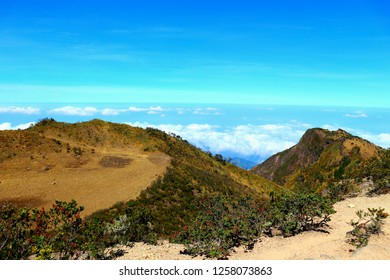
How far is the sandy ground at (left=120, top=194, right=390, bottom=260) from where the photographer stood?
10.9 meters

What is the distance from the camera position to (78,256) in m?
12.7

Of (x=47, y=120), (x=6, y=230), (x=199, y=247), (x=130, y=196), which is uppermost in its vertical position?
(x=47, y=120)

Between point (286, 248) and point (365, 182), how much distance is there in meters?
16.7

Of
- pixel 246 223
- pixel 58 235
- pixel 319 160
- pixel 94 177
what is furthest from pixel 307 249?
pixel 319 160

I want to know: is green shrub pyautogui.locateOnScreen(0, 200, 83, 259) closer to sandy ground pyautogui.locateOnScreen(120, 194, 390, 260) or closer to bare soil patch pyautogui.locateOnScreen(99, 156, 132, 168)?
sandy ground pyautogui.locateOnScreen(120, 194, 390, 260)

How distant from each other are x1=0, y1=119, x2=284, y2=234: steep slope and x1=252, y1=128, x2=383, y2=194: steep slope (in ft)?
92.6

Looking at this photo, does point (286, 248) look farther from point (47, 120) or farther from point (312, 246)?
point (47, 120)

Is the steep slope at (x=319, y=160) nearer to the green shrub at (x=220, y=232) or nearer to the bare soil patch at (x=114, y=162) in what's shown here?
the bare soil patch at (x=114, y=162)

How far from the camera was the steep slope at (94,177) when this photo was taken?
28125 millimetres

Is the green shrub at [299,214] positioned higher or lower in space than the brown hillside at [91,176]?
higher

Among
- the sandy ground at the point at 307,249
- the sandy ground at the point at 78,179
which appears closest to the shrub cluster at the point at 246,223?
the sandy ground at the point at 307,249

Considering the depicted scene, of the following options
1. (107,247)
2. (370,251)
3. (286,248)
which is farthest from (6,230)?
(370,251)

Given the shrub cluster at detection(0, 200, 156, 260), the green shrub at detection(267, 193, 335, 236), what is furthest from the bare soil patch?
the green shrub at detection(267, 193, 335, 236)

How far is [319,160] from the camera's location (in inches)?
3590
